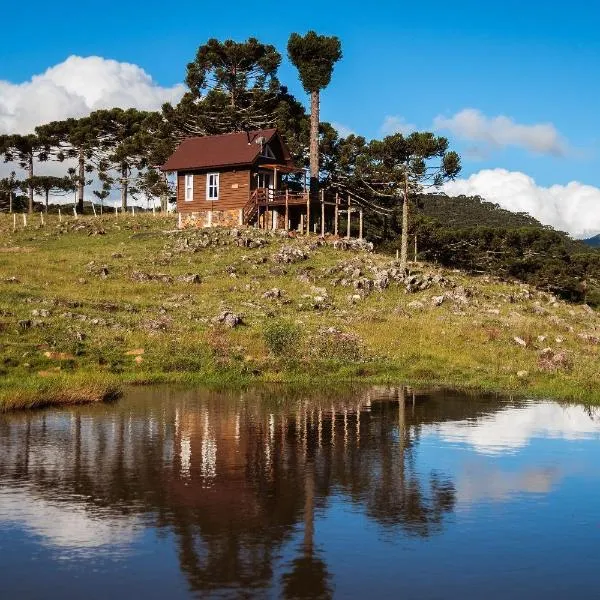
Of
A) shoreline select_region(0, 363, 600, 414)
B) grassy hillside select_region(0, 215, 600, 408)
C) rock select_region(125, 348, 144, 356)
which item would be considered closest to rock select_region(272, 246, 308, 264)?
grassy hillside select_region(0, 215, 600, 408)

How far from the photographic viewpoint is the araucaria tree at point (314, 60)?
63.0 metres

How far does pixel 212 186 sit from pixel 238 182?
2.77 m

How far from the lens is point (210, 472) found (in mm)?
14531

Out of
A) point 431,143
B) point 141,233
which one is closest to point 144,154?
point 141,233

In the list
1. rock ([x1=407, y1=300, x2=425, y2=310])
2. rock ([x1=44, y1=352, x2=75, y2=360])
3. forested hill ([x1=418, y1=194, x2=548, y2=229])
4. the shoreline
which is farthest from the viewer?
forested hill ([x1=418, y1=194, x2=548, y2=229])

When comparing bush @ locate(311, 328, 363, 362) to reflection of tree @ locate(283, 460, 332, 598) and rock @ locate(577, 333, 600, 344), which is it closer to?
rock @ locate(577, 333, 600, 344)

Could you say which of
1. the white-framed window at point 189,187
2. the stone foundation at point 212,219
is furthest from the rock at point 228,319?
the white-framed window at point 189,187

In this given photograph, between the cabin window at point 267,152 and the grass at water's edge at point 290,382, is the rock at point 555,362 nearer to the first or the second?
the grass at water's edge at point 290,382

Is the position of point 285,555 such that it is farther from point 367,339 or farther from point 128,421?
point 367,339

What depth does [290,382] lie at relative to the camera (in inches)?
1077

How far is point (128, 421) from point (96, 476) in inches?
216

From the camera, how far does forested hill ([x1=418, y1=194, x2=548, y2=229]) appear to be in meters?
156

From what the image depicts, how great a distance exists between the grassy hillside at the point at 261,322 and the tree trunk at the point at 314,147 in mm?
7950

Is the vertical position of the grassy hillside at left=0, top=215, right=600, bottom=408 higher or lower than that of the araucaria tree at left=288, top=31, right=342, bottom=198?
lower
